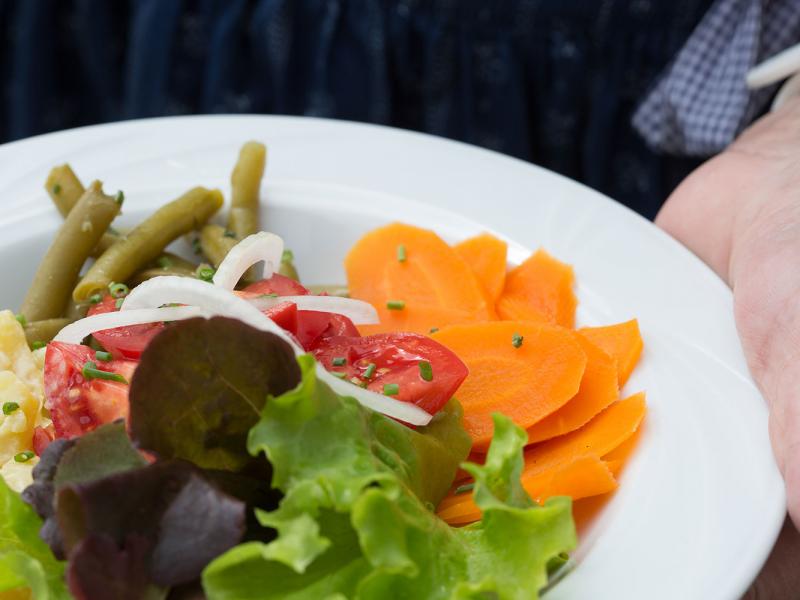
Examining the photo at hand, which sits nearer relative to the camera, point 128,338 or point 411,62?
point 128,338

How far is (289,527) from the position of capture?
52.0 inches

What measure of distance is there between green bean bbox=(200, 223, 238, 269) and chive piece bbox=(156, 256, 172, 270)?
0.10 metres

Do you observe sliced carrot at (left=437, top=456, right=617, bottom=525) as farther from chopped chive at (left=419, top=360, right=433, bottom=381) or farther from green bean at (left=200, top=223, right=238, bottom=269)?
green bean at (left=200, top=223, right=238, bottom=269)

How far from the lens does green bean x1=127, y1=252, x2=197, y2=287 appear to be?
236 centimetres

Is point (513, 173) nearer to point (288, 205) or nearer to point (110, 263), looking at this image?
point (288, 205)

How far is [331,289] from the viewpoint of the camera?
8.41 feet

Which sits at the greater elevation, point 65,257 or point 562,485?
point 65,257

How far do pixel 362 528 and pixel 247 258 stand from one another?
77cm

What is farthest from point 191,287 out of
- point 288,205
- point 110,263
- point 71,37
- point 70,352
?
point 71,37

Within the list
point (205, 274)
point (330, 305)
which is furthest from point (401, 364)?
point (205, 274)

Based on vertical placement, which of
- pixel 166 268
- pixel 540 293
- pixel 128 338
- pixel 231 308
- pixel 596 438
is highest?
pixel 231 308

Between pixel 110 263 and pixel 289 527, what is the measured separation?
1.19 meters

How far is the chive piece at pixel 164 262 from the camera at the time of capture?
243cm

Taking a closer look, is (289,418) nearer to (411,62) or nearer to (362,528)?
(362,528)
